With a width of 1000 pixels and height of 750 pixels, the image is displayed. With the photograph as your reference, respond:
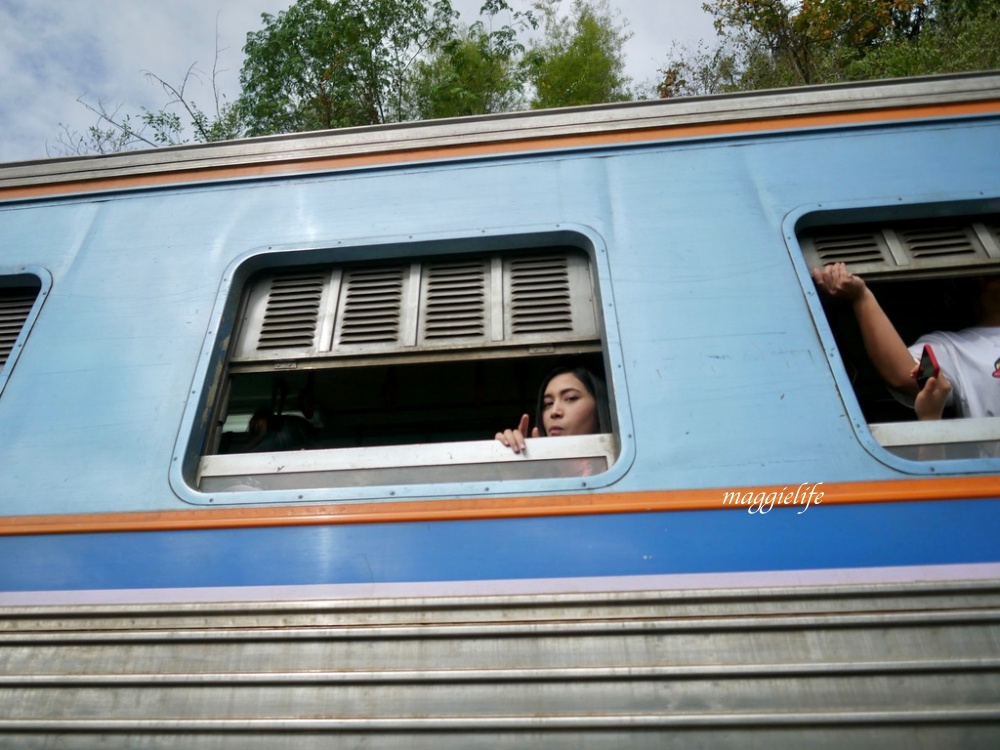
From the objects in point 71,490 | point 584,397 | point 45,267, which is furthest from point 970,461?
point 45,267

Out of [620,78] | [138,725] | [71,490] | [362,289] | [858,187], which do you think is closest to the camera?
[138,725]

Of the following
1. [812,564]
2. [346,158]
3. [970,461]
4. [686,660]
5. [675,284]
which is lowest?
[686,660]

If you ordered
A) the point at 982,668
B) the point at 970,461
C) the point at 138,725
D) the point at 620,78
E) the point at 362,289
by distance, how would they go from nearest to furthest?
1. the point at 982,668
2. the point at 138,725
3. the point at 970,461
4. the point at 362,289
5. the point at 620,78

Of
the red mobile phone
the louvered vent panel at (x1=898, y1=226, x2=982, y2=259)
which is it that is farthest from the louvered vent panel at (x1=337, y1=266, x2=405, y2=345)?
the louvered vent panel at (x1=898, y1=226, x2=982, y2=259)

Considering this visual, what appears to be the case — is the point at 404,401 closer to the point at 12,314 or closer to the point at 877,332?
the point at 12,314

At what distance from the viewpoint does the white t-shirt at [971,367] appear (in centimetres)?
196

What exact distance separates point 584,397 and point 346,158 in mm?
1242

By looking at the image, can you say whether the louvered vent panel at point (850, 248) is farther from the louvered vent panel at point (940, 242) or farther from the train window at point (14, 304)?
the train window at point (14, 304)

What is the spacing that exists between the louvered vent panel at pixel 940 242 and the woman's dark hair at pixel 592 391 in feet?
3.53

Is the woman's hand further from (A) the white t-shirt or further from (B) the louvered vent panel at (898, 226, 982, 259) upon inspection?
(B) the louvered vent panel at (898, 226, 982, 259)

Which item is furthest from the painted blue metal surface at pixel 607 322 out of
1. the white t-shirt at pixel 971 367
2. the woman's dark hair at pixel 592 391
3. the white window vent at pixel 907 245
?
the white t-shirt at pixel 971 367

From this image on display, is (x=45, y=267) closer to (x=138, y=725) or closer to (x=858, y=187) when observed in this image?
(x=138, y=725)

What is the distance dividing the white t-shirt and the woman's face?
3.27ft

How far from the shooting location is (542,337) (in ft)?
7.11
